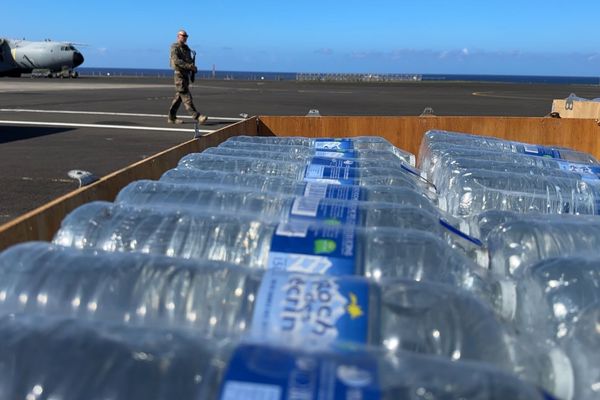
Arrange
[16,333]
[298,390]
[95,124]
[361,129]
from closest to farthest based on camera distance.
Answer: [298,390] → [16,333] → [361,129] → [95,124]

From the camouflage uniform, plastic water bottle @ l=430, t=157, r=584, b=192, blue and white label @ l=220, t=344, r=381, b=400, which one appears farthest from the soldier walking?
blue and white label @ l=220, t=344, r=381, b=400

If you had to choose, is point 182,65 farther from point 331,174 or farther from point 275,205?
point 275,205

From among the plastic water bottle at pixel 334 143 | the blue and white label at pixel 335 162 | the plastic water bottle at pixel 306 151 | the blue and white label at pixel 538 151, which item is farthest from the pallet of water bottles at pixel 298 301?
the blue and white label at pixel 538 151

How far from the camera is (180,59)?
12289 mm

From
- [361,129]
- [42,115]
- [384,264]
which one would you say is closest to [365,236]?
[384,264]

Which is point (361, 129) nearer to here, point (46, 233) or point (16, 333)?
point (46, 233)

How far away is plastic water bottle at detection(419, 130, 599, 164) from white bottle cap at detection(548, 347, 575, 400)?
4068 mm

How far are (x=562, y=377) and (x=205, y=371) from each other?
1.13 meters

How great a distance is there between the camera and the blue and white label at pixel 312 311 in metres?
1.79

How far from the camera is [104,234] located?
2781 mm

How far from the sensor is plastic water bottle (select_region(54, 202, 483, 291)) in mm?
2297

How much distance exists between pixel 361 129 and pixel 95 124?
8.40 meters

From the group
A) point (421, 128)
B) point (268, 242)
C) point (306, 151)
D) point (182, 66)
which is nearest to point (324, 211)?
point (268, 242)

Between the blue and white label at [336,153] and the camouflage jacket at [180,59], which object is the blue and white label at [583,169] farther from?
the camouflage jacket at [180,59]
